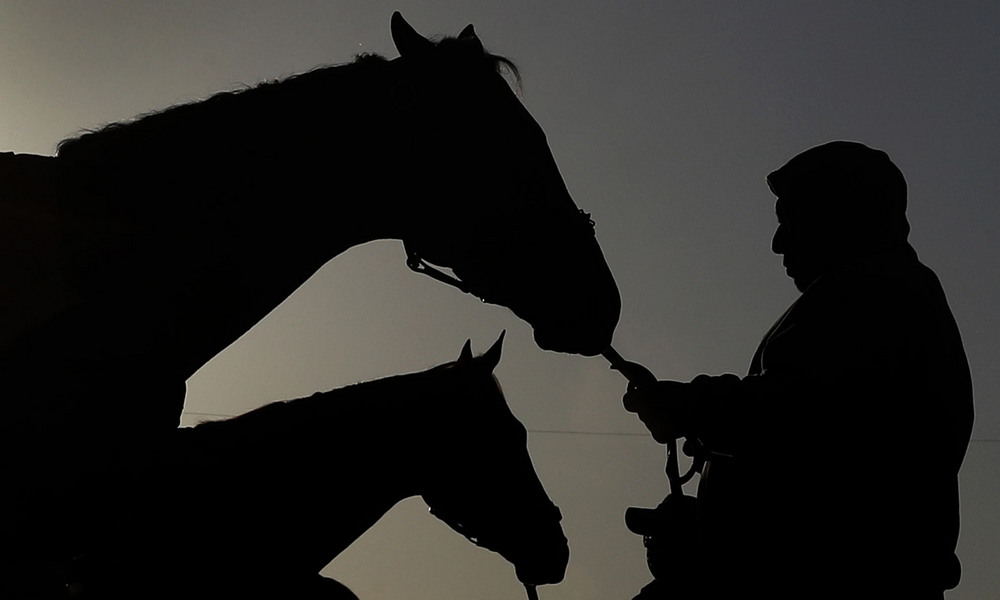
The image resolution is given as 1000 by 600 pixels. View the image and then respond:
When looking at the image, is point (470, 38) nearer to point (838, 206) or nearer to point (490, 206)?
point (490, 206)

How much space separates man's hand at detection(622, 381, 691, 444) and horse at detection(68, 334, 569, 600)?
110 cm

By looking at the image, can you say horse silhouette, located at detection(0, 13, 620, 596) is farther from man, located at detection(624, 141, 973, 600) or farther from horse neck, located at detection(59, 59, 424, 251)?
man, located at detection(624, 141, 973, 600)

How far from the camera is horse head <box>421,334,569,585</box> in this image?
15.1 ft

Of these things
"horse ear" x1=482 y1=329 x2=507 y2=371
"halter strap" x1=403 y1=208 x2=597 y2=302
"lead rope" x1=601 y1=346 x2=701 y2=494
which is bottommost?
"lead rope" x1=601 y1=346 x2=701 y2=494

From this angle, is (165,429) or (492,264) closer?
(165,429)

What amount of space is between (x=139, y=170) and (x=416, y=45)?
90 centimetres

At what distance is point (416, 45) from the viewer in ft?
8.38

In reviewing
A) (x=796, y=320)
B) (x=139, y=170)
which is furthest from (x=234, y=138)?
(x=796, y=320)

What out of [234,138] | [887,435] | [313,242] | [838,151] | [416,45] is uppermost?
[416,45]

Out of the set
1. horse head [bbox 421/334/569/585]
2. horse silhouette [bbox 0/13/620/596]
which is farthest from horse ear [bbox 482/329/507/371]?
horse silhouette [bbox 0/13/620/596]

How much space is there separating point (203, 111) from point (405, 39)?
25.1 inches

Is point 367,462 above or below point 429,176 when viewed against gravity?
below

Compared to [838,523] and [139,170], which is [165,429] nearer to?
[139,170]

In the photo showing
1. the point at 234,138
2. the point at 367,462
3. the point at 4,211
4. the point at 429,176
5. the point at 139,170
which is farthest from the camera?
the point at 367,462
